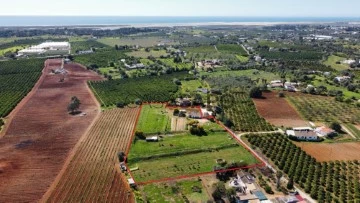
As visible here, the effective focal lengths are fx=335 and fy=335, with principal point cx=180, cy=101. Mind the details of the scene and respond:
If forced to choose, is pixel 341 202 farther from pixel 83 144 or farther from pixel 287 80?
pixel 287 80

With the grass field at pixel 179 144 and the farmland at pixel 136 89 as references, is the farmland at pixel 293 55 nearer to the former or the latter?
the farmland at pixel 136 89

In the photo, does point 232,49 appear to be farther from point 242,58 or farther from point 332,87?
point 332,87

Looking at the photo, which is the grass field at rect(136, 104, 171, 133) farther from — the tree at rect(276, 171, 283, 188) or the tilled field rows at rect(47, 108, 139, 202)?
the tree at rect(276, 171, 283, 188)

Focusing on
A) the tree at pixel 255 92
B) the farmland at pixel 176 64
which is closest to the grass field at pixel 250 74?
the farmland at pixel 176 64

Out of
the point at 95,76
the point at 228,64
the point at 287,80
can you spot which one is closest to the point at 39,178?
the point at 95,76

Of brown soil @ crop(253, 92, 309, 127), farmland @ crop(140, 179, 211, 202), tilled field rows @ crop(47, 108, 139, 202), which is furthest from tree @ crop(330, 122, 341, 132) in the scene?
tilled field rows @ crop(47, 108, 139, 202)

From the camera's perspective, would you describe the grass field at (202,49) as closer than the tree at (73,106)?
No
